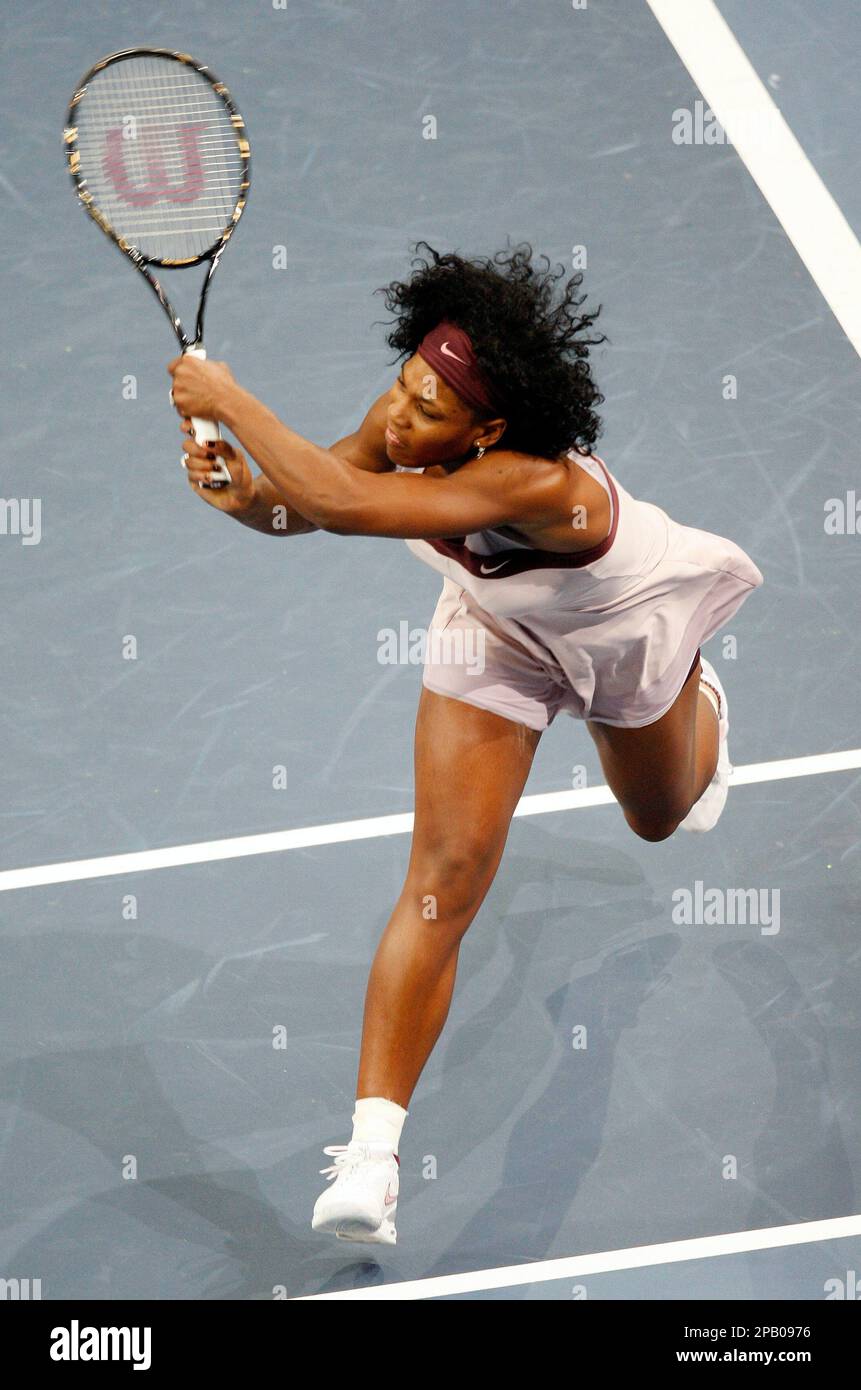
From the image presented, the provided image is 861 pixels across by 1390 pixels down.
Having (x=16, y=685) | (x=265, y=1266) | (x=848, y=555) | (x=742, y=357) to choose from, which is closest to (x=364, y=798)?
(x=16, y=685)

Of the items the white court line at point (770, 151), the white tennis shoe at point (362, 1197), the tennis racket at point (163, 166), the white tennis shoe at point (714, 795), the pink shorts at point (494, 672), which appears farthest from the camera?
the white court line at point (770, 151)

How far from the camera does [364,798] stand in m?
4.51

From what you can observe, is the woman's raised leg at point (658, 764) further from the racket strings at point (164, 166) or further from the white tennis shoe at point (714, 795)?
the racket strings at point (164, 166)

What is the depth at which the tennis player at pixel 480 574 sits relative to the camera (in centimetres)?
295

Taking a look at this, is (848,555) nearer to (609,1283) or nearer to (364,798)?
(364,798)

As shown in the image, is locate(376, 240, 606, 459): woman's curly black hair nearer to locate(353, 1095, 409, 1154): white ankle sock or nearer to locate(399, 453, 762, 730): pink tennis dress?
locate(399, 453, 762, 730): pink tennis dress

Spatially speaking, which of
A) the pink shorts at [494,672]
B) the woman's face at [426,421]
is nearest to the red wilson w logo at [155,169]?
the woman's face at [426,421]

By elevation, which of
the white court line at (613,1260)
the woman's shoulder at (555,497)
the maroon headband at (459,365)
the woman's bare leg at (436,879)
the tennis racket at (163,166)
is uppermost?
the tennis racket at (163,166)

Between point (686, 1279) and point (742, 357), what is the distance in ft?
9.90

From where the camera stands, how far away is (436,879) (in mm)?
3490

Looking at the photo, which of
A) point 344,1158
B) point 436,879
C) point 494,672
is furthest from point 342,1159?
point 494,672

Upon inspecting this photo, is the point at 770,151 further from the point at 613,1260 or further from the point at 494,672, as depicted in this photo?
the point at 613,1260

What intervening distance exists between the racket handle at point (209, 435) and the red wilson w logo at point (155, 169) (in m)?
0.66

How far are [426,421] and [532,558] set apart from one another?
Result: 416mm
